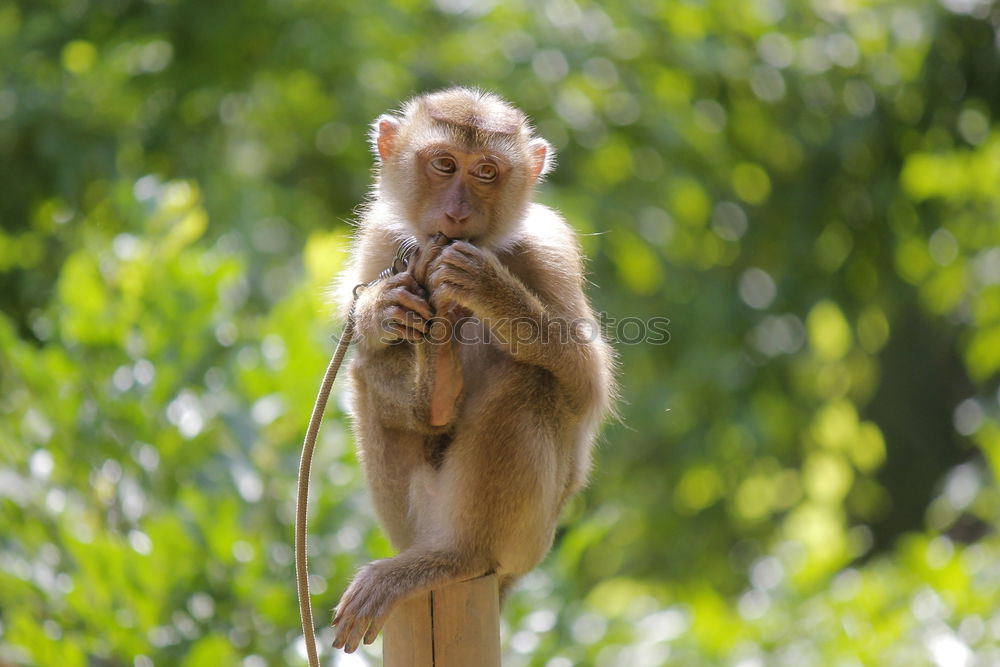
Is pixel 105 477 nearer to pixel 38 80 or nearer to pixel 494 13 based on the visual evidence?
pixel 38 80

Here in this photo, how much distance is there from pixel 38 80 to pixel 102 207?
0.76m

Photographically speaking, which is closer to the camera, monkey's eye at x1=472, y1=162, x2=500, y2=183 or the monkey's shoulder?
monkey's eye at x1=472, y1=162, x2=500, y2=183

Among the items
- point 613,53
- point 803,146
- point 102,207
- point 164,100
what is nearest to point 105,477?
point 102,207

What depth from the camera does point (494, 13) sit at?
6.57 meters

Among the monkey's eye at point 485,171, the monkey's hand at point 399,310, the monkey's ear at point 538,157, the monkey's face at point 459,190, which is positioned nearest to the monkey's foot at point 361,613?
the monkey's hand at point 399,310

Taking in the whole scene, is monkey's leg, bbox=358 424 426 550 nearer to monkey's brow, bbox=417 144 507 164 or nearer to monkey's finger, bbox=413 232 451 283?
monkey's finger, bbox=413 232 451 283

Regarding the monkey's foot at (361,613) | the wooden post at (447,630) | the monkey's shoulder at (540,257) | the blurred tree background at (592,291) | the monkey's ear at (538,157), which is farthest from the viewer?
the blurred tree background at (592,291)

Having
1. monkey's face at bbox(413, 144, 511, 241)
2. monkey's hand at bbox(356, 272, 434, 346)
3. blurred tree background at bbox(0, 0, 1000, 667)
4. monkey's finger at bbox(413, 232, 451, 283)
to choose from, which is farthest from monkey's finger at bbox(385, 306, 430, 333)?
blurred tree background at bbox(0, 0, 1000, 667)

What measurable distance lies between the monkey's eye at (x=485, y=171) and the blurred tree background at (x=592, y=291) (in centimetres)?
228

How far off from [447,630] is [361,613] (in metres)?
0.23

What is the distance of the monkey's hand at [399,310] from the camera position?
269 cm

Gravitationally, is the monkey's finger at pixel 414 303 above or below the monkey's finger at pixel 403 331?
above

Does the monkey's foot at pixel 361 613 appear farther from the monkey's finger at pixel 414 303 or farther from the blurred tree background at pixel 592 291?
the blurred tree background at pixel 592 291

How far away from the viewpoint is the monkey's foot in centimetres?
277
